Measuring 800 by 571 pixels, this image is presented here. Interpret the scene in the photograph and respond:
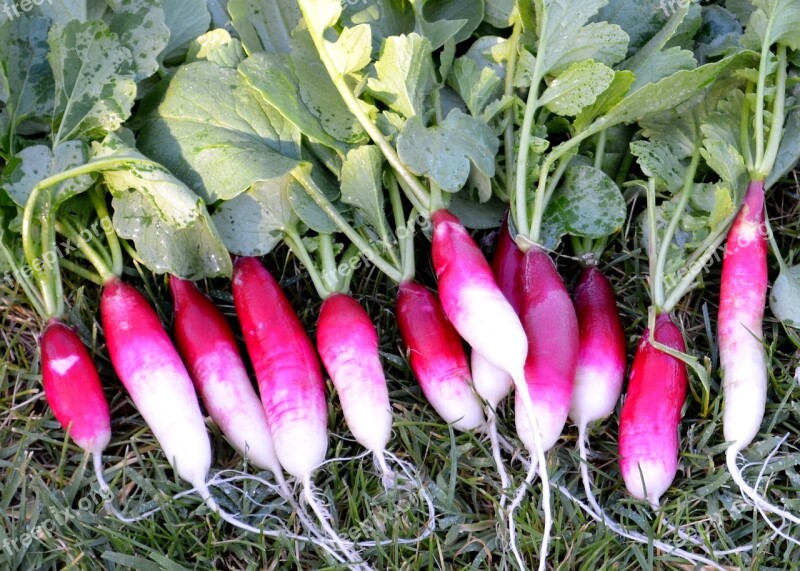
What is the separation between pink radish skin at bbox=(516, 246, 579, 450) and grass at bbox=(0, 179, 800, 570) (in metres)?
0.13

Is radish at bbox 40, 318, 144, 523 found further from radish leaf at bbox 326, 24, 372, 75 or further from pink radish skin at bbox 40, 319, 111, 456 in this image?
radish leaf at bbox 326, 24, 372, 75

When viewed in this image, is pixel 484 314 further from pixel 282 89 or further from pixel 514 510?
pixel 282 89

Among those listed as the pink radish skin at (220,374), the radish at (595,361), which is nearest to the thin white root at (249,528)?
the pink radish skin at (220,374)

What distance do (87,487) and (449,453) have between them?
91 centimetres

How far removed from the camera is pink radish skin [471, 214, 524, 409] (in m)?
1.98

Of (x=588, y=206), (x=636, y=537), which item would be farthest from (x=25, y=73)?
(x=636, y=537)

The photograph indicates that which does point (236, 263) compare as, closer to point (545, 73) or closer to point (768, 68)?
point (545, 73)

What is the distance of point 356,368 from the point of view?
1.98 meters

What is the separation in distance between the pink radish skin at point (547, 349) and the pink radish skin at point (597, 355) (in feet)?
0.16

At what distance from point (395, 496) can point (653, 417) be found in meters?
0.65

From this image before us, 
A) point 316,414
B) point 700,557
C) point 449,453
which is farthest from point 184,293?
point 700,557

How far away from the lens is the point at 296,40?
209cm

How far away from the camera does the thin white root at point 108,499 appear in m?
1.88

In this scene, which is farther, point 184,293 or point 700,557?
point 184,293
